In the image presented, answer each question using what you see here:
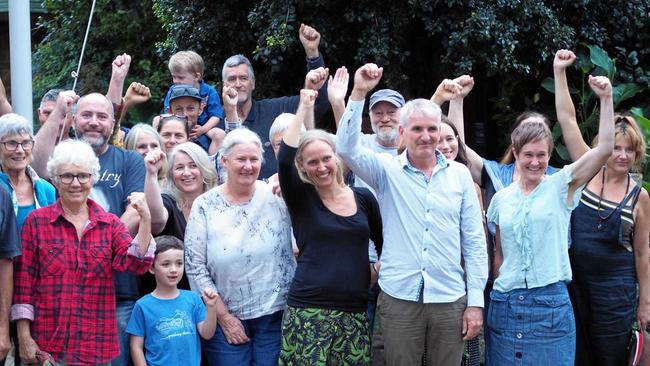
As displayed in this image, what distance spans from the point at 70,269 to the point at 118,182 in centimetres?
72

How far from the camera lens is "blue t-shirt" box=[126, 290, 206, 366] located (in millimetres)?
4645

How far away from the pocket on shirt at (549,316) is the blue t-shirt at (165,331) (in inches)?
71.1

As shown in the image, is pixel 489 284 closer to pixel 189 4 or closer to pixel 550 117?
pixel 550 117

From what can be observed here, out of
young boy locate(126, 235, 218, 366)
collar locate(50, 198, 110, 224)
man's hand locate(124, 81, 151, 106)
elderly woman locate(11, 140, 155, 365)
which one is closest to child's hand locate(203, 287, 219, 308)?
young boy locate(126, 235, 218, 366)

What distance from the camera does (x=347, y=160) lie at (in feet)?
14.9

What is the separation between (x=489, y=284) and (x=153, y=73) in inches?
242

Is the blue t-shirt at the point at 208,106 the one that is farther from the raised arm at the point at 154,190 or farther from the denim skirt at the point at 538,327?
the denim skirt at the point at 538,327

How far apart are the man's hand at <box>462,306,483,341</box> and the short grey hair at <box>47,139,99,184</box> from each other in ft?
6.72

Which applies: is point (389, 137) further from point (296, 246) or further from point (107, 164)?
point (107, 164)

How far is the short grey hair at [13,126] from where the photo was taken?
4582mm

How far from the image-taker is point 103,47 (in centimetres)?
1083

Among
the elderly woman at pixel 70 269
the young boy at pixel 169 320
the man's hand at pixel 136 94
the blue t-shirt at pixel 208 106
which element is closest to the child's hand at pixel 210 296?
the young boy at pixel 169 320

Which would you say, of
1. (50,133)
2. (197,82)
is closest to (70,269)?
(50,133)

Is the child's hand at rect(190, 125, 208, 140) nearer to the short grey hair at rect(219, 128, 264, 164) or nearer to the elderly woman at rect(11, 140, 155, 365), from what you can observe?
the short grey hair at rect(219, 128, 264, 164)
